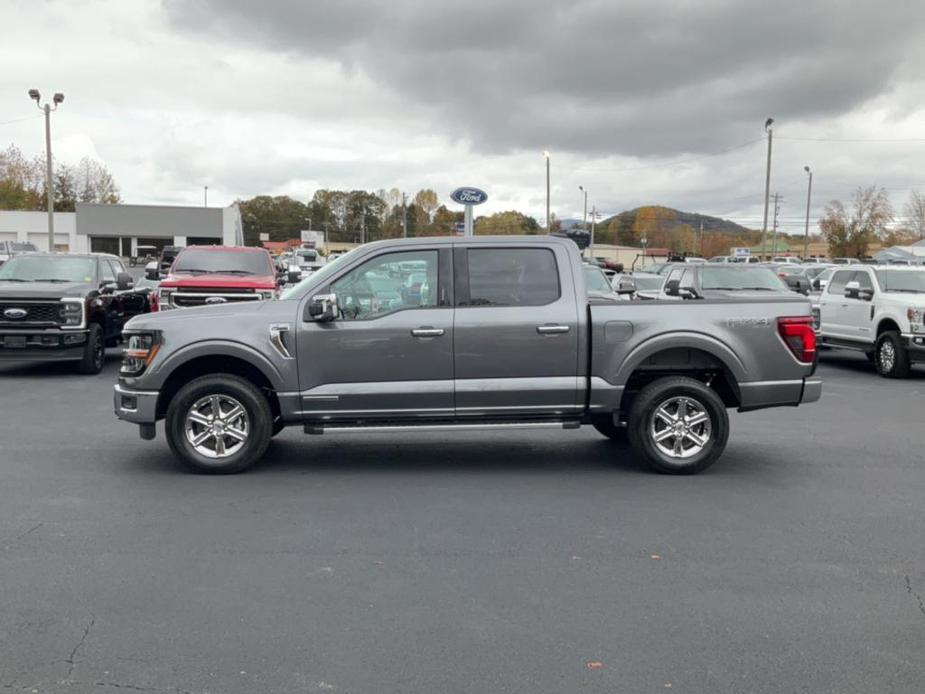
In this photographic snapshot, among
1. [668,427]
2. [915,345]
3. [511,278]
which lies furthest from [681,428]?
[915,345]

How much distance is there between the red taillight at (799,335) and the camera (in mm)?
7590

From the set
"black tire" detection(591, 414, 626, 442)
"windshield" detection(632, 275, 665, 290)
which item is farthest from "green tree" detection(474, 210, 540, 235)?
"black tire" detection(591, 414, 626, 442)

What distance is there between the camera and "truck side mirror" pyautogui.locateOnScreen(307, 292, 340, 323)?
23.6 ft

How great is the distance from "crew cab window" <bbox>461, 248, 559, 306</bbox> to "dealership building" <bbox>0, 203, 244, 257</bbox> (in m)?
68.6

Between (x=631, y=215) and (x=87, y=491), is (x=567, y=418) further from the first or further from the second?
(x=631, y=215)

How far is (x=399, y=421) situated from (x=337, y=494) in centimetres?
92

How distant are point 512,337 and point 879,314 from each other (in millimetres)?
10168

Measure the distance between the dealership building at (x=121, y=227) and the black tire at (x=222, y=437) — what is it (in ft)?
224

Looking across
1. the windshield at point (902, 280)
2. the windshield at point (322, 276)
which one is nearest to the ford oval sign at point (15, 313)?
the windshield at point (322, 276)

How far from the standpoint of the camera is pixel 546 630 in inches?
169

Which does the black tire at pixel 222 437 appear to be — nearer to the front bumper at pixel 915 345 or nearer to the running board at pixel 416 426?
the running board at pixel 416 426

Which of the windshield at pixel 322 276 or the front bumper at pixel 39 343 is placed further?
the front bumper at pixel 39 343

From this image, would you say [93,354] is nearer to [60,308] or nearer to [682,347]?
[60,308]

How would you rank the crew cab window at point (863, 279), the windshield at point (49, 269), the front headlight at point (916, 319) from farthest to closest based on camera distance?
the crew cab window at point (863, 279) < the windshield at point (49, 269) < the front headlight at point (916, 319)
